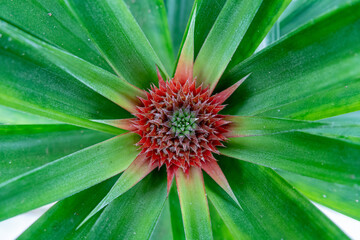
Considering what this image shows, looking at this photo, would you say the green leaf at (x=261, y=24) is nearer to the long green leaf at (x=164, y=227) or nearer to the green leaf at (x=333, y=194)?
the green leaf at (x=333, y=194)

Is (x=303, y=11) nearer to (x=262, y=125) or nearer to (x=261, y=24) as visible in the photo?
(x=261, y=24)

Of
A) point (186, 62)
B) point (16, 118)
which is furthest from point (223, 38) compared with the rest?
point (16, 118)

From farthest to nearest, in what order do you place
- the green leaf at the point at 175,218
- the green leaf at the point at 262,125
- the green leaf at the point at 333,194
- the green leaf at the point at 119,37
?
the green leaf at the point at 175,218 → the green leaf at the point at 333,194 → the green leaf at the point at 119,37 → the green leaf at the point at 262,125

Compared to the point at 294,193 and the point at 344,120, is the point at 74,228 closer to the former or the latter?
the point at 294,193

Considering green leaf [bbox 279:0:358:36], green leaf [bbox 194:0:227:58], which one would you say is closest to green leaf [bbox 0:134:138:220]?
green leaf [bbox 194:0:227:58]

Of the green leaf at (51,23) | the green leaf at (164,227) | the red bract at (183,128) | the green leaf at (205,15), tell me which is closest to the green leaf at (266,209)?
the red bract at (183,128)

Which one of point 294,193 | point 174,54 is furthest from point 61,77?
point 294,193
